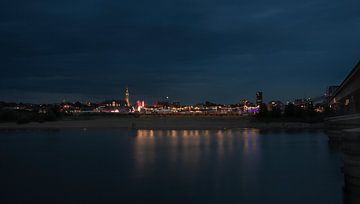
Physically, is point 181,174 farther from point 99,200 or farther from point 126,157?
point 126,157

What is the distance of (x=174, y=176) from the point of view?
3391 centimetres

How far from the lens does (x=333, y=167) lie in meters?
37.4

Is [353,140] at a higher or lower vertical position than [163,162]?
higher

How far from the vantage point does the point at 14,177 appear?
3488cm

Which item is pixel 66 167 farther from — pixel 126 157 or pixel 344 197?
pixel 344 197

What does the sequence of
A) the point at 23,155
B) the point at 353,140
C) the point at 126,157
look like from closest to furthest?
1. the point at 353,140
2. the point at 126,157
3. the point at 23,155

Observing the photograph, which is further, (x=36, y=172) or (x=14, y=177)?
(x=36, y=172)

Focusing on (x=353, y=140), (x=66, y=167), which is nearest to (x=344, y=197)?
(x=353, y=140)

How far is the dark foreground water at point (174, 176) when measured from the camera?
26.2 meters

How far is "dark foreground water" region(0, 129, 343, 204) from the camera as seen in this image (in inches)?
1032

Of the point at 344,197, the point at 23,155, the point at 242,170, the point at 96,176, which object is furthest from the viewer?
the point at 23,155

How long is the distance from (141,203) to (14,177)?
1379cm

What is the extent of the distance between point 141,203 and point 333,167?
18128mm

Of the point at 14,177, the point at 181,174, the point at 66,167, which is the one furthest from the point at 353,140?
the point at 66,167
